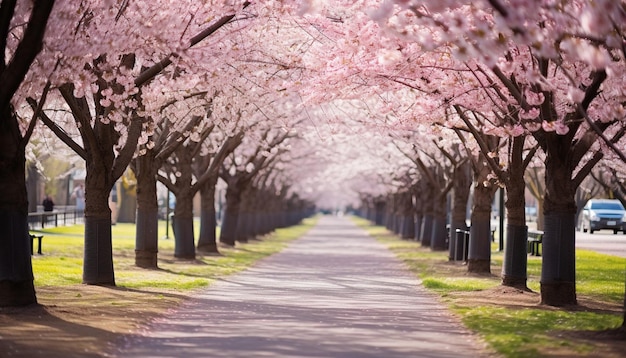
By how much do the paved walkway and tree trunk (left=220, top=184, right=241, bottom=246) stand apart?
19050 millimetres

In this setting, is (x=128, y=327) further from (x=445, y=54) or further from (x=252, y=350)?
(x=445, y=54)

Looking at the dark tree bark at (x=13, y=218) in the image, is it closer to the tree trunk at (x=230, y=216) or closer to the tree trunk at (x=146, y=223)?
the tree trunk at (x=146, y=223)

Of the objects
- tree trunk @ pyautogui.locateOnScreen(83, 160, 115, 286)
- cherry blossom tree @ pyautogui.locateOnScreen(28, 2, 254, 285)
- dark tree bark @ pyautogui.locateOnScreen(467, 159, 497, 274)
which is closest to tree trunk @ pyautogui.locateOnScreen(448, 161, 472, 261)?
dark tree bark @ pyautogui.locateOnScreen(467, 159, 497, 274)

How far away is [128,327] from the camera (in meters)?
13.5

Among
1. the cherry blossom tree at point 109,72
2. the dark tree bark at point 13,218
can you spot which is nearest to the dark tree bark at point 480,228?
the cherry blossom tree at point 109,72

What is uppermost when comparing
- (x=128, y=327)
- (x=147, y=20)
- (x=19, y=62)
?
(x=147, y=20)

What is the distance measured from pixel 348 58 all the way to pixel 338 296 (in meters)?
4.56

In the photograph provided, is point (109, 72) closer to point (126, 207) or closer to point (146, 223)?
point (146, 223)

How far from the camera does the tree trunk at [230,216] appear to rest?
4348 centimetres

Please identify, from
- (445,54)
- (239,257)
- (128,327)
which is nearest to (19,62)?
(128,327)

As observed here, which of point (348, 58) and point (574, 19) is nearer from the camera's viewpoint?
point (574, 19)

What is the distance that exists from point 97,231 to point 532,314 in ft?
27.9

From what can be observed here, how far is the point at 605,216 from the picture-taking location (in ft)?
197

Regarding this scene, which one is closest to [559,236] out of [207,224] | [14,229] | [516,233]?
[516,233]
